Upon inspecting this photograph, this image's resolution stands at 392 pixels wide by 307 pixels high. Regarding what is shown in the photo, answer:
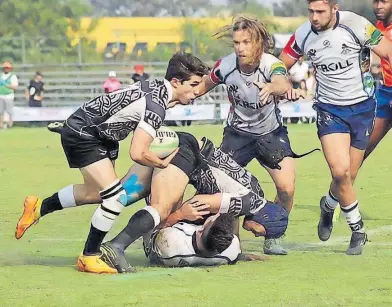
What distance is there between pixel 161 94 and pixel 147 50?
4191 centimetres

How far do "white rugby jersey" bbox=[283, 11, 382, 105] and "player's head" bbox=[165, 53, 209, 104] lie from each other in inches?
63.2

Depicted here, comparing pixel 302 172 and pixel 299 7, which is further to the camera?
pixel 299 7

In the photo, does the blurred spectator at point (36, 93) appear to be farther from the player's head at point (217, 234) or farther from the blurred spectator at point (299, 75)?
the player's head at point (217, 234)

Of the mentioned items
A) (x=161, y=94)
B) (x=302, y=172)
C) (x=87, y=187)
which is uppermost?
(x=161, y=94)

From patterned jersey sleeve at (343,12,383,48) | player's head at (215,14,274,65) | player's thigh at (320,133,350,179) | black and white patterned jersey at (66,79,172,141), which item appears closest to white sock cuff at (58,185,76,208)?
black and white patterned jersey at (66,79,172,141)

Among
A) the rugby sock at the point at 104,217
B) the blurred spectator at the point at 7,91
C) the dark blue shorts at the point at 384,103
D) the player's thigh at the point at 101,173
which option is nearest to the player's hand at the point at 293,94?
the player's thigh at the point at 101,173

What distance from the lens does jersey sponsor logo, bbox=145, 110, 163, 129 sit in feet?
25.2

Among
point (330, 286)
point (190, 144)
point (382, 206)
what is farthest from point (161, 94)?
Result: point (382, 206)

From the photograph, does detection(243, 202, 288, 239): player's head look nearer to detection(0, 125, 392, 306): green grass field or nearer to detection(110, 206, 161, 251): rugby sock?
detection(0, 125, 392, 306): green grass field

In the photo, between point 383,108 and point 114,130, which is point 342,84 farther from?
point 114,130

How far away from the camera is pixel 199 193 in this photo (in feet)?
28.6

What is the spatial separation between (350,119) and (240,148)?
44.8 inches

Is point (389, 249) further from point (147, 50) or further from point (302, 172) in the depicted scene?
point (147, 50)

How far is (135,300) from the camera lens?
260 inches
